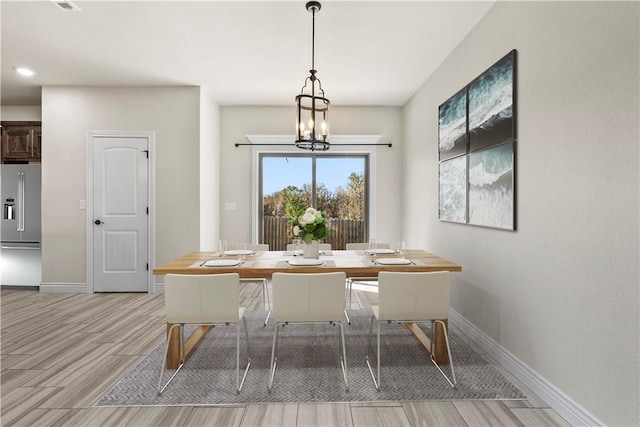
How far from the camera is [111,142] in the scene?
4.62 meters

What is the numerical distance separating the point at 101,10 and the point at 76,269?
3.40 meters

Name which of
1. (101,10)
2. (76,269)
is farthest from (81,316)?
(101,10)

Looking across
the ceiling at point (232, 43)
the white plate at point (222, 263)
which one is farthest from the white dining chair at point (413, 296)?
the ceiling at point (232, 43)

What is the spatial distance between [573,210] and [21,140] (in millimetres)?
6640

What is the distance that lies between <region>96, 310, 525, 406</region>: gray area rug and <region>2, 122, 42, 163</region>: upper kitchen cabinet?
13.6ft

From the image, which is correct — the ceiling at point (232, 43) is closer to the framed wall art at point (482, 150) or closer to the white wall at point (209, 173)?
the white wall at point (209, 173)

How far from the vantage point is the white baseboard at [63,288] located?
15.2 feet

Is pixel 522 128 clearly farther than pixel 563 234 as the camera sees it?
Yes

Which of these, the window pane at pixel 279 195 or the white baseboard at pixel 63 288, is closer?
the white baseboard at pixel 63 288

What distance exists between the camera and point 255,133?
5.46m

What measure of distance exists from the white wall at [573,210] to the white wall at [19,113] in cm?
634

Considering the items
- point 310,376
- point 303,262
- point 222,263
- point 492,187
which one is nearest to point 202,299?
point 222,263

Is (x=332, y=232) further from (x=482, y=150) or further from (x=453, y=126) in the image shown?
(x=482, y=150)

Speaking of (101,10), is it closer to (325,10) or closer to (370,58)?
(325,10)
